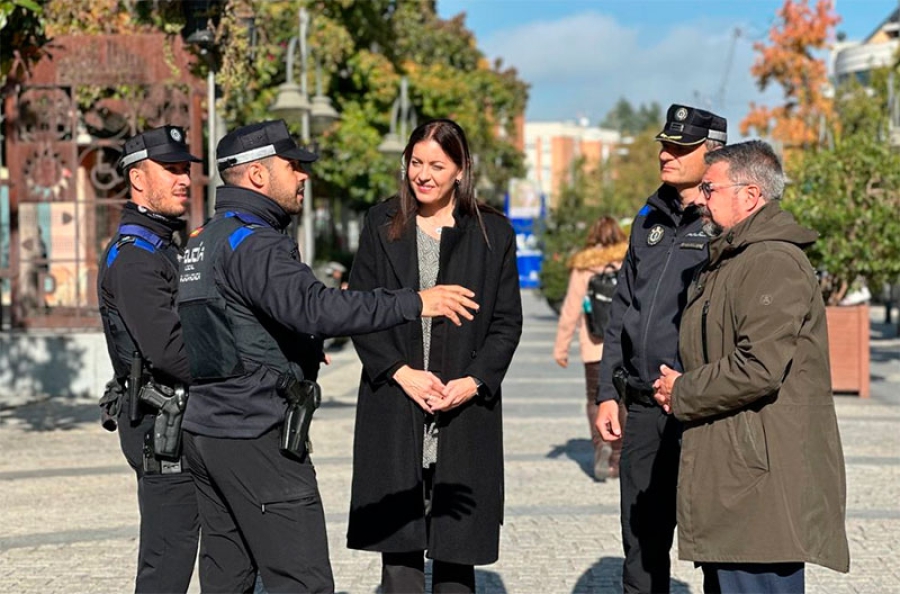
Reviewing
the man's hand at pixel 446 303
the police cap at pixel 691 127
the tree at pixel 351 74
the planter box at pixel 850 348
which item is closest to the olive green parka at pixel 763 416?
the man's hand at pixel 446 303

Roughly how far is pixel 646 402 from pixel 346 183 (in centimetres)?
2810

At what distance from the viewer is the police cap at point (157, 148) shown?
17.7 feet

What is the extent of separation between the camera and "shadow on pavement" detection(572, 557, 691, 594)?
22.3ft

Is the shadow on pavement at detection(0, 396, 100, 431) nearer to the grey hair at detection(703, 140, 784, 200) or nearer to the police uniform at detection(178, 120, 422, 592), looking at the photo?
the police uniform at detection(178, 120, 422, 592)

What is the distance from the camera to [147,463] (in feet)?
16.6

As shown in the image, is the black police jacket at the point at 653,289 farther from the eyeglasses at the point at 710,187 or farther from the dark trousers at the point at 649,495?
the eyeglasses at the point at 710,187

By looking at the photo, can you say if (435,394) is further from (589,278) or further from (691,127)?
(589,278)

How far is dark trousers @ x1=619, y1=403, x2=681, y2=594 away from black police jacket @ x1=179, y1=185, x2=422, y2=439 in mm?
1269

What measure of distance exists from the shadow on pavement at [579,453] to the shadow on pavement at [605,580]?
310cm

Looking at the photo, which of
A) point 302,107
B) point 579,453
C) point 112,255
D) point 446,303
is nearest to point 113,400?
point 112,255

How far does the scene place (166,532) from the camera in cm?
511

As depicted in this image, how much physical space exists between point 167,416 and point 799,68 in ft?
126

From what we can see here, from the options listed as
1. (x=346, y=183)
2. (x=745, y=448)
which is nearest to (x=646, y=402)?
(x=745, y=448)

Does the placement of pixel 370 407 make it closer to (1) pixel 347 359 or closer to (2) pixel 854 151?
(2) pixel 854 151
